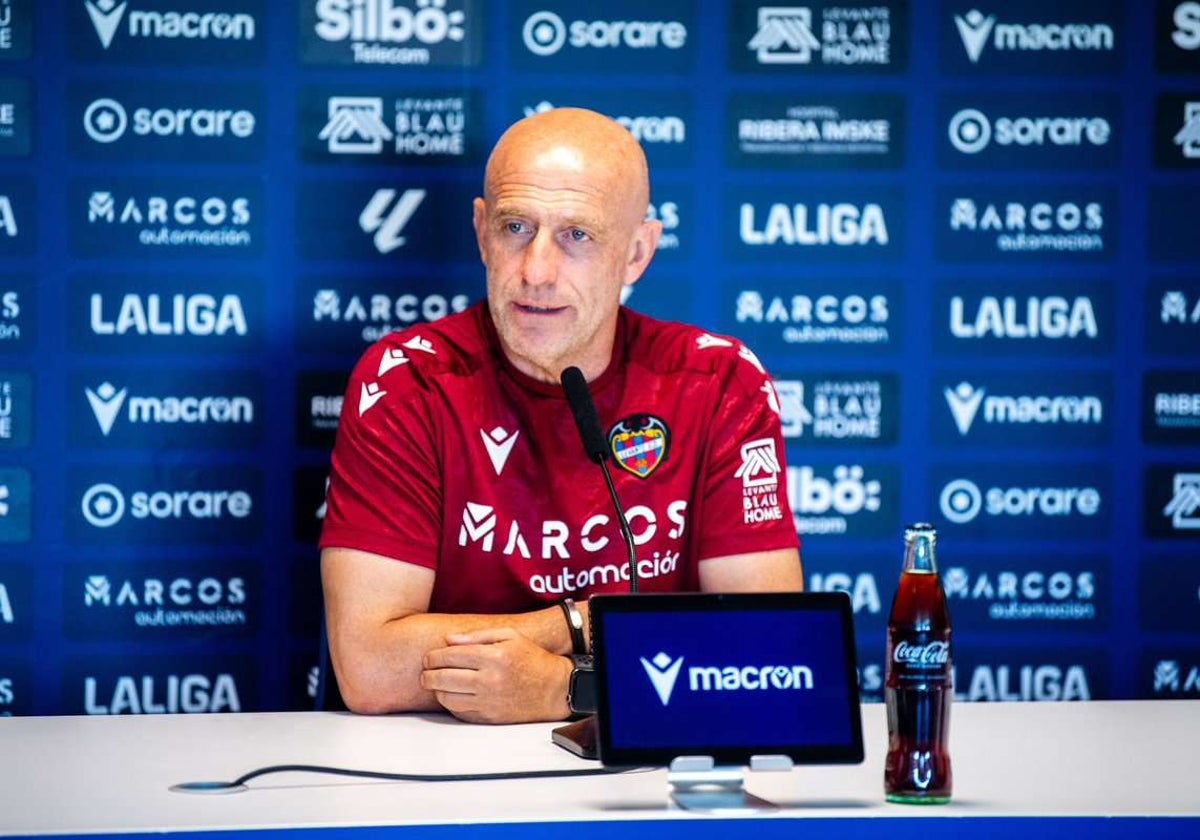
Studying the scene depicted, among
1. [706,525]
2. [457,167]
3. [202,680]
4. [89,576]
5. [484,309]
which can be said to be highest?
[457,167]

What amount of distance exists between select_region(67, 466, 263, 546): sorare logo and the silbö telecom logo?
1.68m

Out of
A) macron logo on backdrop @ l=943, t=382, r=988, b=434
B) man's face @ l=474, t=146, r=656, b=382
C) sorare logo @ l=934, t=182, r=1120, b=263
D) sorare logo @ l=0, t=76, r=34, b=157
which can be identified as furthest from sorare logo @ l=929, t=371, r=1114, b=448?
sorare logo @ l=0, t=76, r=34, b=157

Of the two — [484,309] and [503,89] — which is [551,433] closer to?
[484,309]

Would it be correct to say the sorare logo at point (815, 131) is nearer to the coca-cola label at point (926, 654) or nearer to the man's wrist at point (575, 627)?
the man's wrist at point (575, 627)

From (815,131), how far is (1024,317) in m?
0.56

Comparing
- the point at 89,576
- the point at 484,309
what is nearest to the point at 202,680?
the point at 89,576

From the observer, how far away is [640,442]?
2.44 metres

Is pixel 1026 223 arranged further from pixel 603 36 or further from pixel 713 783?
pixel 713 783

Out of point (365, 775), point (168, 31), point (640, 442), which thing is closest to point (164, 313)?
point (168, 31)

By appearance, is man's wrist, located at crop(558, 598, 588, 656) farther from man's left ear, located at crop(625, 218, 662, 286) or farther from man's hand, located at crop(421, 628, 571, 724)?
man's left ear, located at crop(625, 218, 662, 286)

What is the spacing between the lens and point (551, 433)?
8.04ft

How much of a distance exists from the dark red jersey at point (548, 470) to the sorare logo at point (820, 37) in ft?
2.99

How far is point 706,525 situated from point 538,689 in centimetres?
51

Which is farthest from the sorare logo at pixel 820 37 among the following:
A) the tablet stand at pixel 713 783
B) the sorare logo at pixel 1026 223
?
the tablet stand at pixel 713 783
